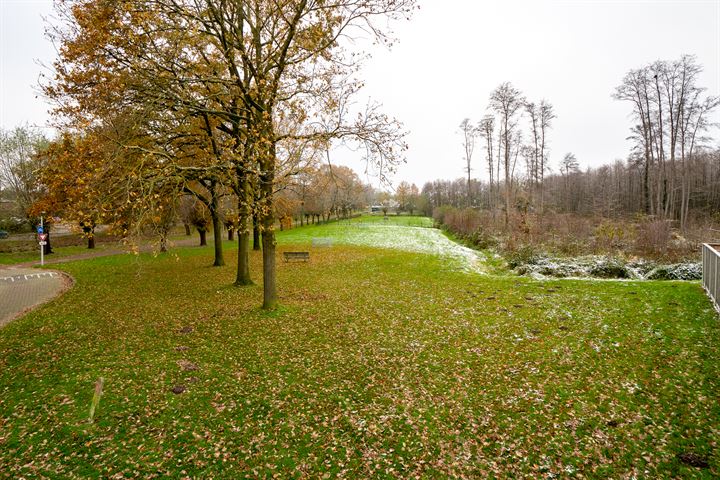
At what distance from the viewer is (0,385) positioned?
7375 millimetres

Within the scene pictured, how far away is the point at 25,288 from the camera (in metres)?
16.8

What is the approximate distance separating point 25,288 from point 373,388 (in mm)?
19405

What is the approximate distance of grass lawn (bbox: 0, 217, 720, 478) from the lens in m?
5.21

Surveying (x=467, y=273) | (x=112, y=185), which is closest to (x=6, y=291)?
(x=112, y=185)

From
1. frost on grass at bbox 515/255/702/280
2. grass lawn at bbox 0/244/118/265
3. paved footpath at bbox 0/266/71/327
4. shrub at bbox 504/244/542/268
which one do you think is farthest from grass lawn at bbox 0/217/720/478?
grass lawn at bbox 0/244/118/265

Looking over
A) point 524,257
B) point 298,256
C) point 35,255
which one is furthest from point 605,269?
point 35,255

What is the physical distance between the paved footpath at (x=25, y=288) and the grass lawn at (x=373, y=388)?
1620 millimetres

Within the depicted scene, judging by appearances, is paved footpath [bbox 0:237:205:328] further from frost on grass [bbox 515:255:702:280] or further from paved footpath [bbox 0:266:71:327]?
frost on grass [bbox 515:255:702:280]

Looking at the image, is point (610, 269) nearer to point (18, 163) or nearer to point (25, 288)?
point (25, 288)

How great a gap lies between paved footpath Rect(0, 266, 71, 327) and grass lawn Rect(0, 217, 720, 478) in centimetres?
162

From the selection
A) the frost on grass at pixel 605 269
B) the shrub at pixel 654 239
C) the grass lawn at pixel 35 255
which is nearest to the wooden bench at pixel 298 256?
the frost on grass at pixel 605 269

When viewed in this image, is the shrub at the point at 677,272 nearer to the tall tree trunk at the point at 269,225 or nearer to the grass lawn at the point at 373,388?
the grass lawn at the point at 373,388

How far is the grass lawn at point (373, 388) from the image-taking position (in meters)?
5.21

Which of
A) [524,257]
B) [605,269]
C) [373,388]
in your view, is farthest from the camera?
[524,257]
